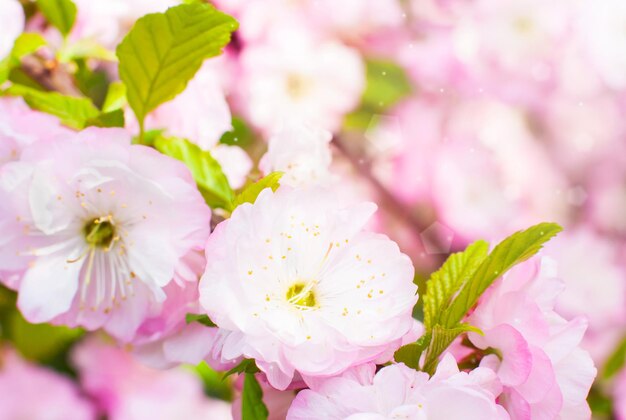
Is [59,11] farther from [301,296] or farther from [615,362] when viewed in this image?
[615,362]

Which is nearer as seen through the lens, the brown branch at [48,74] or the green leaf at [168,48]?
the green leaf at [168,48]

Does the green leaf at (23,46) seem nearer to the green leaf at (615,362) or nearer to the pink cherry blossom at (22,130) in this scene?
the pink cherry blossom at (22,130)

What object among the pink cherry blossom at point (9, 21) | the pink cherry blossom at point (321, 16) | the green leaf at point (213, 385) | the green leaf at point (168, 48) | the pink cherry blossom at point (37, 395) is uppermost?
the green leaf at point (168, 48)

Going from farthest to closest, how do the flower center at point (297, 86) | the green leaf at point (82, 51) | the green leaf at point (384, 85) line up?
the green leaf at point (384, 85) → the flower center at point (297, 86) → the green leaf at point (82, 51)

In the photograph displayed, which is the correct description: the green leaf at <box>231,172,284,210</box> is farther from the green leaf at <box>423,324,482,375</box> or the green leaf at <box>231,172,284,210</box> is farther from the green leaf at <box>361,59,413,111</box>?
the green leaf at <box>361,59,413,111</box>

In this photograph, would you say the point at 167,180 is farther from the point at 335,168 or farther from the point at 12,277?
the point at 335,168

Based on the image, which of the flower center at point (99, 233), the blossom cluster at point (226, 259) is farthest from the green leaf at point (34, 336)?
the flower center at point (99, 233)

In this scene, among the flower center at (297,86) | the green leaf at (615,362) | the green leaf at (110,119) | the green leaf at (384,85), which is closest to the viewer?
the green leaf at (110,119)
